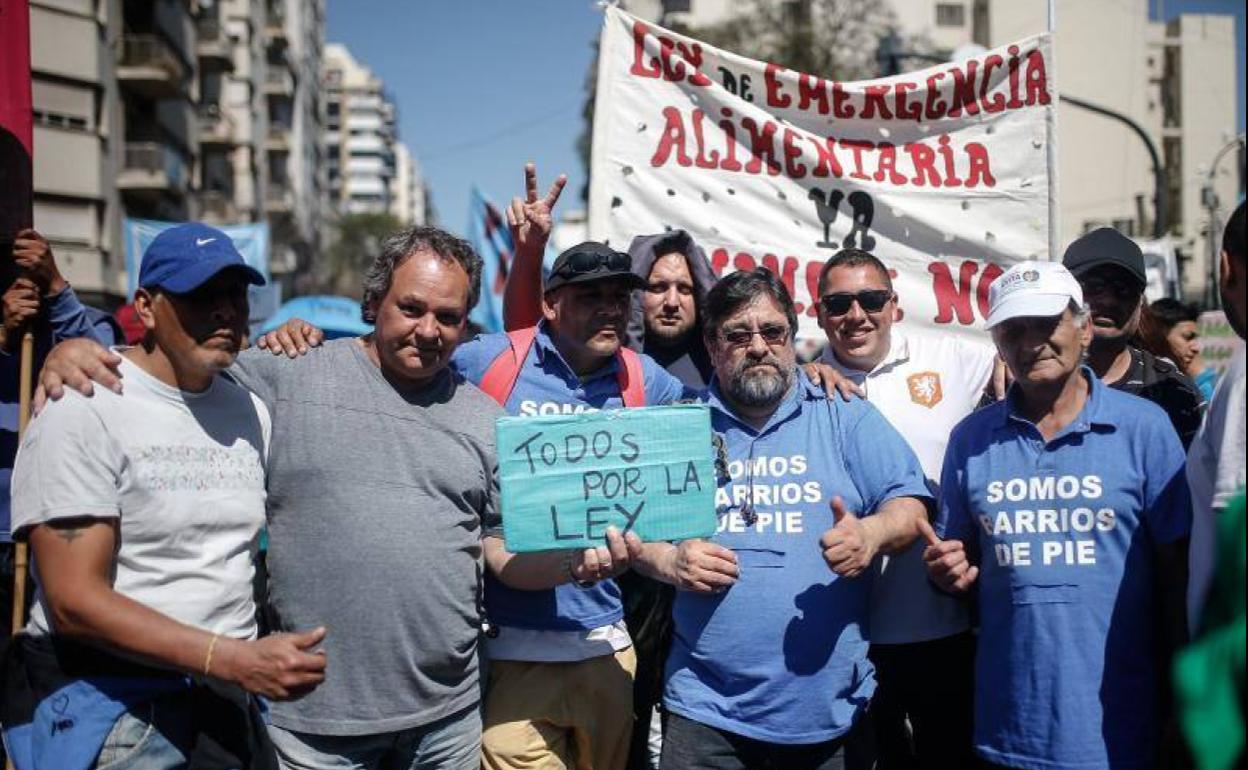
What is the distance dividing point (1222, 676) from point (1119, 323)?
2.80 meters

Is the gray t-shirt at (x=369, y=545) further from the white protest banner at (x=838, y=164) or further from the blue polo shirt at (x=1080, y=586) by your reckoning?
the white protest banner at (x=838, y=164)

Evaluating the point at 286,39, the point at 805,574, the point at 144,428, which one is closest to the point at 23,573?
the point at 144,428

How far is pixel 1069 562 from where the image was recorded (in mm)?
2969

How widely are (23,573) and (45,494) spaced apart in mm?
708

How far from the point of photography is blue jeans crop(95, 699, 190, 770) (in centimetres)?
257

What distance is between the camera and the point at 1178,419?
12.5 ft

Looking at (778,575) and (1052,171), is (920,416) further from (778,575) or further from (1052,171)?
(1052,171)

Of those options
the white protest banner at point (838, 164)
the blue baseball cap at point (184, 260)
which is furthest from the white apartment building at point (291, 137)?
the blue baseball cap at point (184, 260)

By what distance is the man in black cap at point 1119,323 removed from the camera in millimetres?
3916

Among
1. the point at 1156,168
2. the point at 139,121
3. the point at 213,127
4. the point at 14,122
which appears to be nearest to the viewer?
the point at 14,122

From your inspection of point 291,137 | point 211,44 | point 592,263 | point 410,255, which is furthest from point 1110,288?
point 291,137

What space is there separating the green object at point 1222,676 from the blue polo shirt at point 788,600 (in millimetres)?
1822

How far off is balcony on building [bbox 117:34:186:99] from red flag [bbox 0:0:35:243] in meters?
29.8

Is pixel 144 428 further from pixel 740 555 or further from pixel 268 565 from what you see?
pixel 740 555
